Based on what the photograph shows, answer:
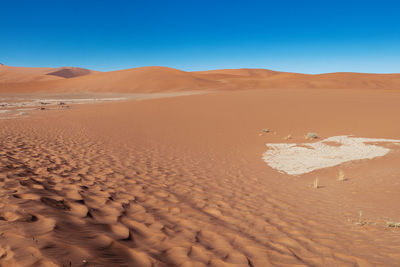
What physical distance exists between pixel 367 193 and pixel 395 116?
1362 cm

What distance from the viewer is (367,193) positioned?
6.15m

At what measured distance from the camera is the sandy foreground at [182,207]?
288cm

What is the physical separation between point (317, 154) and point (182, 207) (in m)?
7.46

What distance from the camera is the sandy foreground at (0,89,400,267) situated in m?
2.88

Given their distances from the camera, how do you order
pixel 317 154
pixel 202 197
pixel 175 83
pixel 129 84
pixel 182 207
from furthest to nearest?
1. pixel 129 84
2. pixel 175 83
3. pixel 317 154
4. pixel 202 197
5. pixel 182 207

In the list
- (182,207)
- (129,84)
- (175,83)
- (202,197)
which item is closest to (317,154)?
(202,197)

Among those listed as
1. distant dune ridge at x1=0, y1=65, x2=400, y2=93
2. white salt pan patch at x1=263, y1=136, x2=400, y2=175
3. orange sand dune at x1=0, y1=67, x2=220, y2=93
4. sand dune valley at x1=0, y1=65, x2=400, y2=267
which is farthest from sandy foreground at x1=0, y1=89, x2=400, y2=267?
orange sand dune at x1=0, y1=67, x2=220, y2=93

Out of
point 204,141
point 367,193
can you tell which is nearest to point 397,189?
point 367,193

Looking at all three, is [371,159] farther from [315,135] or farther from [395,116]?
[395,116]

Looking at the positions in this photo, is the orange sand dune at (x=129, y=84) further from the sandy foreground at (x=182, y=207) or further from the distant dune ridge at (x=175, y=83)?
the sandy foreground at (x=182, y=207)

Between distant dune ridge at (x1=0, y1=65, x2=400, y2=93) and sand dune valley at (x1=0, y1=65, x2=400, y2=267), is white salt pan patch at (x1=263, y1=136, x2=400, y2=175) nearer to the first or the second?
sand dune valley at (x1=0, y1=65, x2=400, y2=267)

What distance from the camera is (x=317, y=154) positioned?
10.2 meters

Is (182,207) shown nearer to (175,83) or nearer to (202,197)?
(202,197)

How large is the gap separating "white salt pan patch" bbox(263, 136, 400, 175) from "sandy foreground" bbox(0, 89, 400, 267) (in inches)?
19.2
